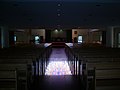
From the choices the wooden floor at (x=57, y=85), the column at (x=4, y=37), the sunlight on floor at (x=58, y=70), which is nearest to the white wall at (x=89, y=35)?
the column at (x=4, y=37)

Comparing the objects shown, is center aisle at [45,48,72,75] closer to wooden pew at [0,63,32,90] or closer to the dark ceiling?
the dark ceiling

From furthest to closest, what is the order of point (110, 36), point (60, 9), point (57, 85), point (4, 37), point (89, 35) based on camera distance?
1. point (89, 35)
2. point (110, 36)
3. point (4, 37)
4. point (60, 9)
5. point (57, 85)

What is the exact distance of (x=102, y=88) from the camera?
3074mm

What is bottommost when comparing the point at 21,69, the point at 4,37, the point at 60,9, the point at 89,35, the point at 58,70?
the point at 58,70

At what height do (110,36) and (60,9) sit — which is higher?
(60,9)

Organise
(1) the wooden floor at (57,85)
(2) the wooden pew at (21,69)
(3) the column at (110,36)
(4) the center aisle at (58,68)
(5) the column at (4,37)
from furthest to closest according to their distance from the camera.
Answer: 1. (3) the column at (110,36)
2. (5) the column at (4,37)
3. (4) the center aisle at (58,68)
4. (1) the wooden floor at (57,85)
5. (2) the wooden pew at (21,69)

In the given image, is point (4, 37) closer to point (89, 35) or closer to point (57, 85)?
point (57, 85)

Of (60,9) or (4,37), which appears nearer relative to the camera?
(60,9)

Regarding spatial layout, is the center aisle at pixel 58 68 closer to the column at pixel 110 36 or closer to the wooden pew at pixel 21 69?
the wooden pew at pixel 21 69

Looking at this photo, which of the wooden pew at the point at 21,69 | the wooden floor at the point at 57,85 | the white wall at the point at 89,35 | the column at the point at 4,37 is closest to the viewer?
the wooden pew at the point at 21,69

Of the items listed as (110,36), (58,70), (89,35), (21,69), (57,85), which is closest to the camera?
(21,69)

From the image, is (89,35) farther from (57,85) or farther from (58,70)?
(57,85)

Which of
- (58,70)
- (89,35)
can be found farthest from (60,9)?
(89,35)

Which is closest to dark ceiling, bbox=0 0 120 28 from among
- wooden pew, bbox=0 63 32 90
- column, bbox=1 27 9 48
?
wooden pew, bbox=0 63 32 90
